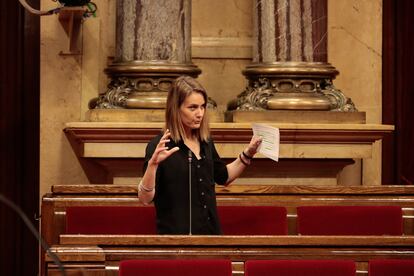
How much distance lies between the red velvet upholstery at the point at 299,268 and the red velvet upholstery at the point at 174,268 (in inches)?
4.2

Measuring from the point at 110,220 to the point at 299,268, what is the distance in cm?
189

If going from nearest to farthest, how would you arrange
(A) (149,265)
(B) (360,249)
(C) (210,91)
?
1. (A) (149,265)
2. (B) (360,249)
3. (C) (210,91)

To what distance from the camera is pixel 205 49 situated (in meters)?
7.64

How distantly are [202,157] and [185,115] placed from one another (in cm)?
23

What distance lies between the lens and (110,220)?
5.68m

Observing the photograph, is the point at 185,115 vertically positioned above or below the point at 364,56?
below

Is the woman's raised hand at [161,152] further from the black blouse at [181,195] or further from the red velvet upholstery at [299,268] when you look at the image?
the red velvet upholstery at [299,268]

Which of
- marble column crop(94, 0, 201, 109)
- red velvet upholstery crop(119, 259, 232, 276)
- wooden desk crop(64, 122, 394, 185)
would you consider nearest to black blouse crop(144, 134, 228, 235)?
red velvet upholstery crop(119, 259, 232, 276)

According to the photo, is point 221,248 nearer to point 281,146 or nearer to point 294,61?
point 281,146

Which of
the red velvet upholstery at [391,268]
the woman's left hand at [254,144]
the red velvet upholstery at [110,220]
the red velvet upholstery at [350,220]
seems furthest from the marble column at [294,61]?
the red velvet upholstery at [391,268]

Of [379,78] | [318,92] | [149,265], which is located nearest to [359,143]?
[318,92]
